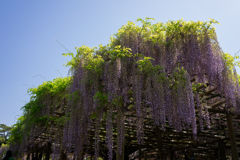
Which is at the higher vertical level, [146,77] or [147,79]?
[146,77]

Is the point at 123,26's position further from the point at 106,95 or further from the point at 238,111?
the point at 238,111

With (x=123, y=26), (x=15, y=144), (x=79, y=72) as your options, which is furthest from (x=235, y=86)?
(x=15, y=144)

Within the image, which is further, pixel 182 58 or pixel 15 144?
pixel 15 144

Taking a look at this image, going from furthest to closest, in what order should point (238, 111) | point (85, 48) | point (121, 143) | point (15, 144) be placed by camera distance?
point (15, 144), point (238, 111), point (85, 48), point (121, 143)

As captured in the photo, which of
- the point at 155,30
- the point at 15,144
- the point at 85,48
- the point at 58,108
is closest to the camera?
the point at 155,30

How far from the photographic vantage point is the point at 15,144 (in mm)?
14789

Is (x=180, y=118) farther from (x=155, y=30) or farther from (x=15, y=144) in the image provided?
(x=15, y=144)

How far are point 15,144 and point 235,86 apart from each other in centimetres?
1485

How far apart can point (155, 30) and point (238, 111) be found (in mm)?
4589

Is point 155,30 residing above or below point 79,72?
above

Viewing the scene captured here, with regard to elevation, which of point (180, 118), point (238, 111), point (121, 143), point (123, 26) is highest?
point (123, 26)

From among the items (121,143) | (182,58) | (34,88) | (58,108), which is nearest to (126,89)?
(121,143)

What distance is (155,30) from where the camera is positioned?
678 cm

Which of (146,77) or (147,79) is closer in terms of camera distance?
(147,79)
